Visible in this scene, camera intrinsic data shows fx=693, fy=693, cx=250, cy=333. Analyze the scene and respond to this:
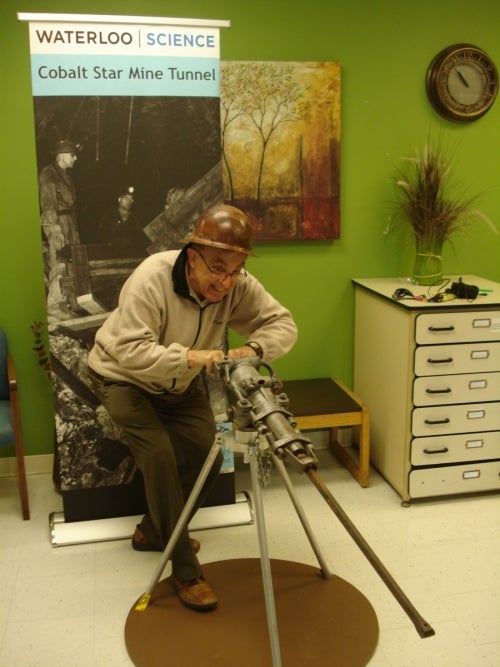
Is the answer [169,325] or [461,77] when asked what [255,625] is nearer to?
[169,325]

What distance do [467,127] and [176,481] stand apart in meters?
2.27

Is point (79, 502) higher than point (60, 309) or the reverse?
the reverse

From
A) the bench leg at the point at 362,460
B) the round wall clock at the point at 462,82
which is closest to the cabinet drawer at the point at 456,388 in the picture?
the bench leg at the point at 362,460

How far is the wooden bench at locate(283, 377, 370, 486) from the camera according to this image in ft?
10.2

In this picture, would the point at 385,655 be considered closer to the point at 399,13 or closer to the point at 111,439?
the point at 111,439

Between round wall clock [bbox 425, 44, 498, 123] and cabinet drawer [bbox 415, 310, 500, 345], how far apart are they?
A: 1068 millimetres

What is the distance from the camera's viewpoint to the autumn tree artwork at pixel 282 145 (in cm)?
316

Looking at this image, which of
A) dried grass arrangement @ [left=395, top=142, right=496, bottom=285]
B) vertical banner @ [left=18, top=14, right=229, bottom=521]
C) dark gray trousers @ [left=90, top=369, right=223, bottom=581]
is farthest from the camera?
dried grass arrangement @ [left=395, top=142, right=496, bottom=285]

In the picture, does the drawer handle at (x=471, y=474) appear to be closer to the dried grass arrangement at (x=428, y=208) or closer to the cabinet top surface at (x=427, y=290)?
the cabinet top surface at (x=427, y=290)

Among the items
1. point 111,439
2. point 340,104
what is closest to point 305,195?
point 340,104

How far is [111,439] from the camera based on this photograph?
2.84 metres

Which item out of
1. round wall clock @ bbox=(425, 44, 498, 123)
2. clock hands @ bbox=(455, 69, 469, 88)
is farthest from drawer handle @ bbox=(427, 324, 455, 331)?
clock hands @ bbox=(455, 69, 469, 88)

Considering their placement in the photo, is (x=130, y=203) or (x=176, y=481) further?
(x=130, y=203)

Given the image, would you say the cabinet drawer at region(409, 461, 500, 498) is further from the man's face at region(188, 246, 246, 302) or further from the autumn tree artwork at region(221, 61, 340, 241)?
the man's face at region(188, 246, 246, 302)
